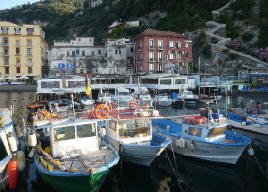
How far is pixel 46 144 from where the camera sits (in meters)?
17.6

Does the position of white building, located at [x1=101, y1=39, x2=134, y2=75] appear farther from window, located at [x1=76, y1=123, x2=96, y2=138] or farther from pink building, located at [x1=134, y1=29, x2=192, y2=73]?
window, located at [x1=76, y1=123, x2=96, y2=138]

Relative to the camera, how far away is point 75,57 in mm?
72938

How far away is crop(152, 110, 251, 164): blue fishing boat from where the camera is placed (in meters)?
17.5

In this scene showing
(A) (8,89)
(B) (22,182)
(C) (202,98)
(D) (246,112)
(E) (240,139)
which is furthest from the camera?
(A) (8,89)

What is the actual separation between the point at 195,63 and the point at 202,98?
3292 cm

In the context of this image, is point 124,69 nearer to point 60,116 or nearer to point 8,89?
point 8,89

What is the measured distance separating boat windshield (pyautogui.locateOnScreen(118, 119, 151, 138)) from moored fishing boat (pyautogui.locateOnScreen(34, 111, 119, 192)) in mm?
1698

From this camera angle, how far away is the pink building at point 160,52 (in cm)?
6731

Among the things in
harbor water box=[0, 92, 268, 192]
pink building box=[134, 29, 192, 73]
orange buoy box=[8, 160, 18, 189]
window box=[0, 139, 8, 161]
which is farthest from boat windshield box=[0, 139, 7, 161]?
pink building box=[134, 29, 192, 73]

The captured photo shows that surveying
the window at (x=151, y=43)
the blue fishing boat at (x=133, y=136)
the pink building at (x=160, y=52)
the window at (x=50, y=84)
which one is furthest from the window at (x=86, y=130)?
the window at (x=151, y=43)

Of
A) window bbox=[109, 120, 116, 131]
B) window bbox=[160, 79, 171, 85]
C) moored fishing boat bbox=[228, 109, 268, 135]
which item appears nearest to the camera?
window bbox=[109, 120, 116, 131]

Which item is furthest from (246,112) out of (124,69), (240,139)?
(124,69)

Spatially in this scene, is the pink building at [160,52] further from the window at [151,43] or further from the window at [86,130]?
the window at [86,130]

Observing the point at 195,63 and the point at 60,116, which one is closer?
the point at 60,116
